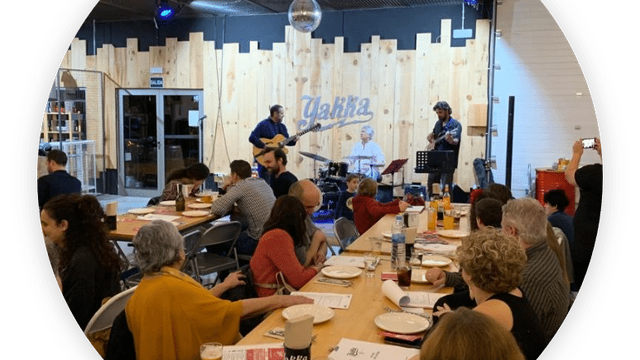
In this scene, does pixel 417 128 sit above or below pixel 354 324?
above

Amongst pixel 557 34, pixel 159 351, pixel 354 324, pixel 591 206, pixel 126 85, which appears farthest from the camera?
pixel 126 85

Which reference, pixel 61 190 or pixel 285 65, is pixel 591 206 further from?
pixel 285 65

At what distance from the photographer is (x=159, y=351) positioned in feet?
8.44

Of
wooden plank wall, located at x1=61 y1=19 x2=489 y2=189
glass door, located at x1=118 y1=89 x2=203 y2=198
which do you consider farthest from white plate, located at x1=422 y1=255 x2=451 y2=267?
glass door, located at x1=118 y1=89 x2=203 y2=198

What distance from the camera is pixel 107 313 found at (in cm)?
281

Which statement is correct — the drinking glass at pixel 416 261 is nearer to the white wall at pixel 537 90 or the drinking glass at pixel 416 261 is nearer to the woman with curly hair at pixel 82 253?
the woman with curly hair at pixel 82 253

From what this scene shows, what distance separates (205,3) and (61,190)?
546 centimetres

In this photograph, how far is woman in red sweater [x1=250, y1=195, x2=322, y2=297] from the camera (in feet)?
11.9

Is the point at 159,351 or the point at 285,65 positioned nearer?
the point at 159,351

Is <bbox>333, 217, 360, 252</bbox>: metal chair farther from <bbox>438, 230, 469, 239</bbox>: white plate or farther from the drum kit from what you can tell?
the drum kit

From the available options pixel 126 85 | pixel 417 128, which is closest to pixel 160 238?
pixel 417 128

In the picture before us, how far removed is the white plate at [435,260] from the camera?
12.8 feet

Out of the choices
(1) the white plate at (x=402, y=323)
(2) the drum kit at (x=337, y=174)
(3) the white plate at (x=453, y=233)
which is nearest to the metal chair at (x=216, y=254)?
(3) the white plate at (x=453, y=233)

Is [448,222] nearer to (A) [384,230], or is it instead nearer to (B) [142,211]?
(A) [384,230]
